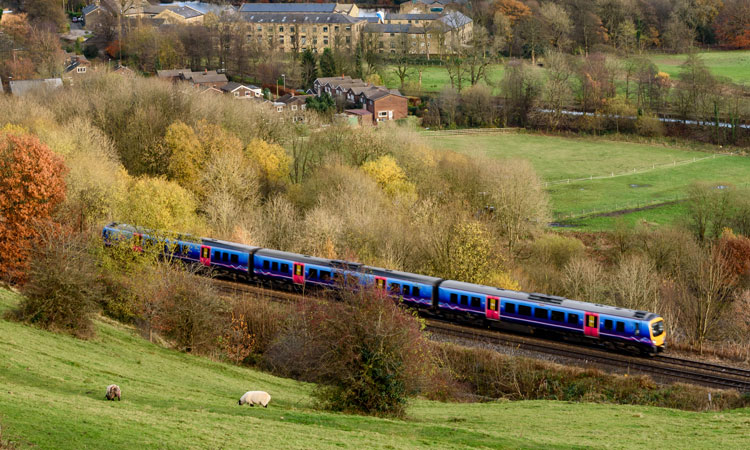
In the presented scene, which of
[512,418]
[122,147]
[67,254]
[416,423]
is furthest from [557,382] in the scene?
[122,147]

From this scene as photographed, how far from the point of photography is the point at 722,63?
5002 inches

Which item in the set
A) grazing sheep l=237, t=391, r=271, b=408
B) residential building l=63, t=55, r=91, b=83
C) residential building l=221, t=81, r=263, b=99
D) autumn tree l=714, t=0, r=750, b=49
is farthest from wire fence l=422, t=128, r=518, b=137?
grazing sheep l=237, t=391, r=271, b=408

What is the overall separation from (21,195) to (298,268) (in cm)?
1462

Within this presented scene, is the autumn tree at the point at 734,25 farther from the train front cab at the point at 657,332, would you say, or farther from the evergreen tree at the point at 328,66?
the train front cab at the point at 657,332

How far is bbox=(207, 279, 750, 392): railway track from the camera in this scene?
110ft

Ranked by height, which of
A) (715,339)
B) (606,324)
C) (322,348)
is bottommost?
(715,339)

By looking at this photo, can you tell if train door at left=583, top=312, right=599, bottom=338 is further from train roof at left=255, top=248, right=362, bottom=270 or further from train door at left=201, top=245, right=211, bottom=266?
train door at left=201, top=245, right=211, bottom=266

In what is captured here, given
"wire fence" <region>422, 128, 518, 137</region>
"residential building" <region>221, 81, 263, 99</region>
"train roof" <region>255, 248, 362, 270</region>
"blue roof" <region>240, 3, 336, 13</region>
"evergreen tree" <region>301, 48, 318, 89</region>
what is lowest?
"wire fence" <region>422, 128, 518, 137</region>

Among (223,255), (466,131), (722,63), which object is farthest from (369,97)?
(223,255)

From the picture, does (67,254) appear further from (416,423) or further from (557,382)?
(557,382)

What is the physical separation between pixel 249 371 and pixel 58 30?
436 ft

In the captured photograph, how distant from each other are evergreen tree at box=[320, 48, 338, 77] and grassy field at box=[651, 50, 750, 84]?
165 feet

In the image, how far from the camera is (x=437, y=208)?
183ft

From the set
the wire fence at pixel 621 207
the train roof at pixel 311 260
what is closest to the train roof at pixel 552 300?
the train roof at pixel 311 260
